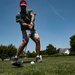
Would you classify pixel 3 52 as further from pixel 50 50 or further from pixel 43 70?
pixel 43 70

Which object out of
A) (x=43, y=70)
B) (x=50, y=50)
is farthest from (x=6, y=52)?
(x=43, y=70)

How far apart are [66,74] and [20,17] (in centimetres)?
500

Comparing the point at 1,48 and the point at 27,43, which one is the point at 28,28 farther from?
the point at 1,48

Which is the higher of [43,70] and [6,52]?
[6,52]

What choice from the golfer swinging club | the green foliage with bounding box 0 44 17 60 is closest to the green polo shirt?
the golfer swinging club

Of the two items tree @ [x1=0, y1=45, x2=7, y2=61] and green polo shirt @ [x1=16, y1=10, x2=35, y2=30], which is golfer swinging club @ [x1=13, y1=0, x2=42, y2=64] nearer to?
green polo shirt @ [x1=16, y1=10, x2=35, y2=30]

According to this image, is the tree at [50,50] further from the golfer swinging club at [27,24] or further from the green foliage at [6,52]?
the golfer swinging club at [27,24]

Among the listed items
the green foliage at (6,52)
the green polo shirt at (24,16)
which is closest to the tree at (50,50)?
the green foliage at (6,52)

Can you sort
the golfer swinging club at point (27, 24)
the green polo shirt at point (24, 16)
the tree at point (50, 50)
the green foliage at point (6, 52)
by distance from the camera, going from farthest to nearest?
1. the tree at point (50, 50)
2. the green foliage at point (6, 52)
3. the green polo shirt at point (24, 16)
4. the golfer swinging club at point (27, 24)

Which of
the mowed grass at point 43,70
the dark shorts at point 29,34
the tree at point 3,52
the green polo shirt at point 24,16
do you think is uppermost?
the tree at point 3,52

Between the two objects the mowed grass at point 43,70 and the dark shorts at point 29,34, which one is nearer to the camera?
the mowed grass at point 43,70

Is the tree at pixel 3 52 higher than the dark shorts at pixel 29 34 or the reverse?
higher

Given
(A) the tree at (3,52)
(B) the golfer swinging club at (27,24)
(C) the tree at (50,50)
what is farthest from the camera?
(C) the tree at (50,50)

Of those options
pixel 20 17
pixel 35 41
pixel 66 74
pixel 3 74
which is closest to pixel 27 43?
pixel 35 41
